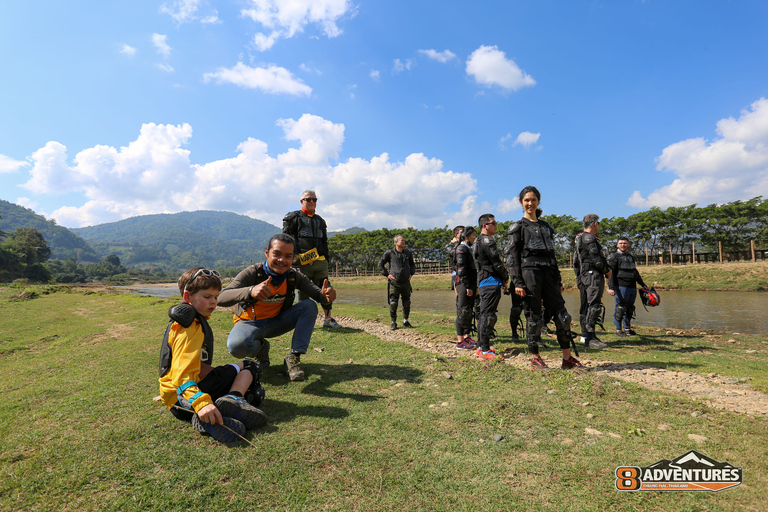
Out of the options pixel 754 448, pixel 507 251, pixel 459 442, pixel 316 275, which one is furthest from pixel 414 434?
pixel 316 275

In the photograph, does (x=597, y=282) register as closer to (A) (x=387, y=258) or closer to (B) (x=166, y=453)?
(A) (x=387, y=258)

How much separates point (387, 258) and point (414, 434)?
6.39 metres

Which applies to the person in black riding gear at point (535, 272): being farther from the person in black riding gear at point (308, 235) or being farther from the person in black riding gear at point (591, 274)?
the person in black riding gear at point (308, 235)

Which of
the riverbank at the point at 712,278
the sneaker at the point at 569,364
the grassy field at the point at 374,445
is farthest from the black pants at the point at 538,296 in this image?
the riverbank at the point at 712,278

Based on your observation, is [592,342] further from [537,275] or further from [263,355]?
[263,355]

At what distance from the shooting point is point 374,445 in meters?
2.59

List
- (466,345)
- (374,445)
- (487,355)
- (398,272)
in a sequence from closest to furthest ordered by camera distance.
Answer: (374,445) → (487,355) → (466,345) → (398,272)

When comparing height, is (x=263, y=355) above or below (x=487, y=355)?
above

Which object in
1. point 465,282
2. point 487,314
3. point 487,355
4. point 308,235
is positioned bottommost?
point 487,355

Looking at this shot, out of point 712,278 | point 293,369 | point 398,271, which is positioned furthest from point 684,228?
point 293,369

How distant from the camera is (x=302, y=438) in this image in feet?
8.81

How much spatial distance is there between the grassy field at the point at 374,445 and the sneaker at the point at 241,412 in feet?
0.40

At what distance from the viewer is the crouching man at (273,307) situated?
3809 mm

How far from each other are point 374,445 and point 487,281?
12.7 ft
